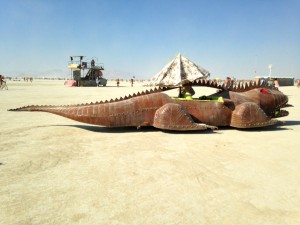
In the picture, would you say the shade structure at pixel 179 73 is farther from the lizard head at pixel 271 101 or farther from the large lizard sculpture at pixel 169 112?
the lizard head at pixel 271 101

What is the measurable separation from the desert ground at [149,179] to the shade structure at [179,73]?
1606 millimetres

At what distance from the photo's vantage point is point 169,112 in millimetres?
6348

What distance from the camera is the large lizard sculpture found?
252 inches

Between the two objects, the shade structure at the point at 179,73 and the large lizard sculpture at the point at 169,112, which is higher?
the shade structure at the point at 179,73

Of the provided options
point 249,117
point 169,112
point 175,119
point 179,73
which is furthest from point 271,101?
point 169,112

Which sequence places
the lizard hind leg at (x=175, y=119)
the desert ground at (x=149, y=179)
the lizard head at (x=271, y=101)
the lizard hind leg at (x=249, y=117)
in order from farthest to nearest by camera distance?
the lizard head at (x=271, y=101) < the lizard hind leg at (x=249, y=117) < the lizard hind leg at (x=175, y=119) < the desert ground at (x=149, y=179)

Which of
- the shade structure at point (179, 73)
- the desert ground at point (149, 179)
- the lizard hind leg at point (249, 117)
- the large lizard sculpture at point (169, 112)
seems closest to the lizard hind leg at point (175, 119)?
the large lizard sculpture at point (169, 112)

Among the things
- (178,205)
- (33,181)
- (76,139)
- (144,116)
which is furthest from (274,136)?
(33,181)

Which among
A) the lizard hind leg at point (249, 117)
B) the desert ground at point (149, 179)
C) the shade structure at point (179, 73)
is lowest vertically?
the desert ground at point (149, 179)

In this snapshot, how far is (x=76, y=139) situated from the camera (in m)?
5.87

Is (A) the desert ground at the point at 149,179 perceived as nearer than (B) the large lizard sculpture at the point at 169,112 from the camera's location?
Yes

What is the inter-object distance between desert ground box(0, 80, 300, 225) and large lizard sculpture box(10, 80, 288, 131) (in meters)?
0.46

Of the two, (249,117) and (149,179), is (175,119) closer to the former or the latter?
(249,117)

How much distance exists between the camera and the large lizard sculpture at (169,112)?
6.39 metres
